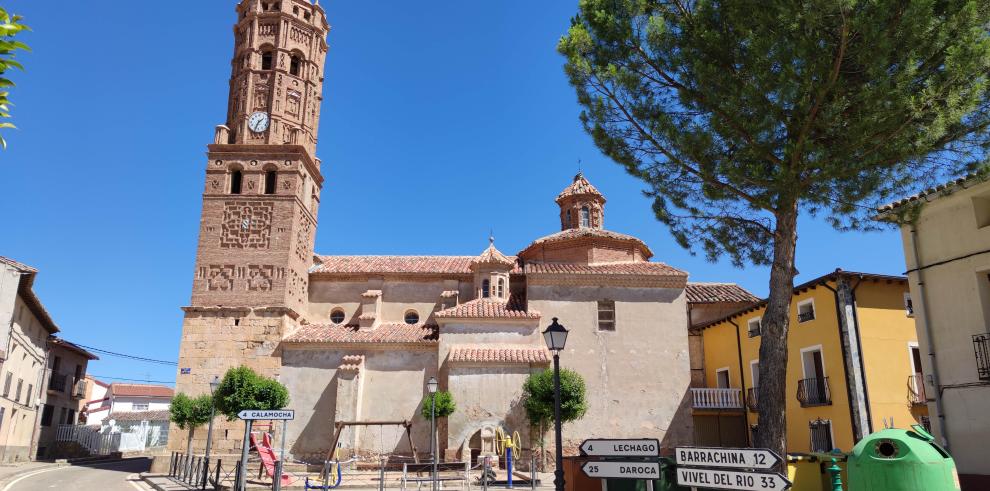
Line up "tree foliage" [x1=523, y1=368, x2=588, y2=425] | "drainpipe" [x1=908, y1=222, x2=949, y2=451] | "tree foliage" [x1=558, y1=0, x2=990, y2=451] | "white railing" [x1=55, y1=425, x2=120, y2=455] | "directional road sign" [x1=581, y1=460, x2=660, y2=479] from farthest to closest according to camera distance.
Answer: "white railing" [x1=55, y1=425, x2=120, y2=455], "tree foliage" [x1=523, y1=368, x2=588, y2=425], "drainpipe" [x1=908, y1=222, x2=949, y2=451], "tree foliage" [x1=558, y1=0, x2=990, y2=451], "directional road sign" [x1=581, y1=460, x2=660, y2=479]

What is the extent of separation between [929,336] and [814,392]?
7716 millimetres

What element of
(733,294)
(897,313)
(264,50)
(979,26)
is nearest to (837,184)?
(979,26)

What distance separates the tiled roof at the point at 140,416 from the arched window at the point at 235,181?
34400 millimetres

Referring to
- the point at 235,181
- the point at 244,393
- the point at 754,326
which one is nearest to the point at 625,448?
the point at 244,393

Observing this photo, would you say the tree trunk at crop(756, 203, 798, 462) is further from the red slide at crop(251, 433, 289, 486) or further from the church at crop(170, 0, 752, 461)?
the red slide at crop(251, 433, 289, 486)

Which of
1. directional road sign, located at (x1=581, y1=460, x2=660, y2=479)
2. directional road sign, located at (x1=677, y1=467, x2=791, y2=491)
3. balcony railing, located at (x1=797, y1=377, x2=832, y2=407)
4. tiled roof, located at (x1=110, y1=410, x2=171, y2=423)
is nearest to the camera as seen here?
directional road sign, located at (x1=677, y1=467, x2=791, y2=491)

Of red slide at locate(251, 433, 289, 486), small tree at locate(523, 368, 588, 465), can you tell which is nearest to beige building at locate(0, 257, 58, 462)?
red slide at locate(251, 433, 289, 486)

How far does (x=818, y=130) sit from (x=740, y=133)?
4.05ft

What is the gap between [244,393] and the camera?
22.4 metres

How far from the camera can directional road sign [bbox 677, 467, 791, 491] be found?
4867 mm

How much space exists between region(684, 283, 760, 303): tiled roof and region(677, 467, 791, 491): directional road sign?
23.3m

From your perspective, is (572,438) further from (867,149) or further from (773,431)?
(867,149)

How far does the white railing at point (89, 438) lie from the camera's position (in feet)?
114

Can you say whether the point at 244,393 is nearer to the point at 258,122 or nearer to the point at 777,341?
the point at 258,122
